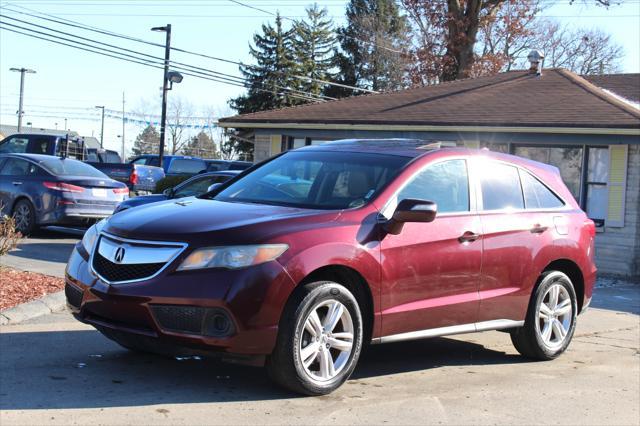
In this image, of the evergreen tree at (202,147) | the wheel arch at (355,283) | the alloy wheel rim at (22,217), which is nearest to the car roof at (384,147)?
the wheel arch at (355,283)

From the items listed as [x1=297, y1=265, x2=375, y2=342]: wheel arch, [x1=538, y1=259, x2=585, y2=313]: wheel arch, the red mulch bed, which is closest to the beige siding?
[x1=538, y1=259, x2=585, y2=313]: wheel arch

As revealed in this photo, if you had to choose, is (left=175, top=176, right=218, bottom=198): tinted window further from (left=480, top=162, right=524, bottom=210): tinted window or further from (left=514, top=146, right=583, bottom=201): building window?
(left=480, top=162, right=524, bottom=210): tinted window

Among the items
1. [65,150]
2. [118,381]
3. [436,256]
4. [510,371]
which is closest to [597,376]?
[510,371]

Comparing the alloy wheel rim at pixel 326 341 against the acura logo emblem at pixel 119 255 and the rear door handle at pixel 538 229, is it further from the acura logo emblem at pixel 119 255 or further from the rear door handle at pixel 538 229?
the rear door handle at pixel 538 229

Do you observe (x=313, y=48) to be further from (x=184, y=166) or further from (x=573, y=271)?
(x=573, y=271)

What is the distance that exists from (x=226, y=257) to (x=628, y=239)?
40.5 ft

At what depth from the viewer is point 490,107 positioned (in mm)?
18031

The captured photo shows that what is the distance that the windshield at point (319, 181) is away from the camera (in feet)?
19.2

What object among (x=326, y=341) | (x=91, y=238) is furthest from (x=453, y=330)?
(x=91, y=238)

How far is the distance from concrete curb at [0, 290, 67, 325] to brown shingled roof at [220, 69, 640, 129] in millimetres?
10976

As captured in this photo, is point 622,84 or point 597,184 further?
point 622,84

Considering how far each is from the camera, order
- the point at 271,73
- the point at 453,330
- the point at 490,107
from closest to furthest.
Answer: the point at 453,330, the point at 490,107, the point at 271,73

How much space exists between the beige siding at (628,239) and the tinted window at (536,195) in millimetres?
8894

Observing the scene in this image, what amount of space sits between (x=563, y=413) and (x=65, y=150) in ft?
65.7
